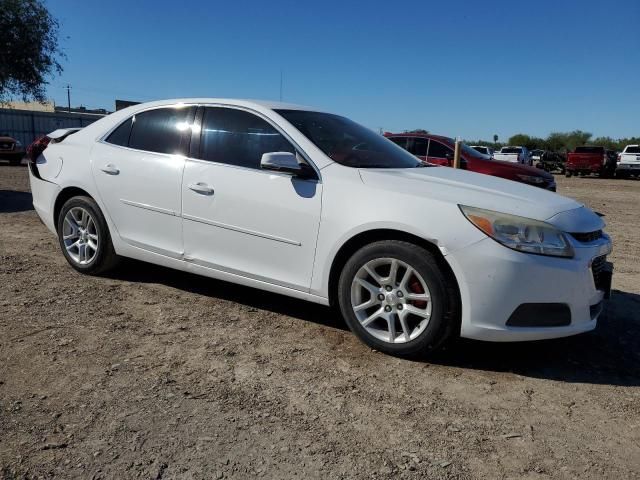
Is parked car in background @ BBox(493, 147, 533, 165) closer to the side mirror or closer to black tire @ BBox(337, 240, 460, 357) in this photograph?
the side mirror

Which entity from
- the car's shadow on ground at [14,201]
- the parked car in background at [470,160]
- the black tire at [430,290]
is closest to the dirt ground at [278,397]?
the black tire at [430,290]

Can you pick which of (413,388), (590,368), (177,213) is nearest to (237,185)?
(177,213)

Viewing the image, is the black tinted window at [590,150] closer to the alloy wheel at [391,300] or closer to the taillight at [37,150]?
the taillight at [37,150]

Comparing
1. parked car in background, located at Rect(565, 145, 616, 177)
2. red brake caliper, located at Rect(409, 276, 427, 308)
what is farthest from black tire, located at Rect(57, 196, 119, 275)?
parked car in background, located at Rect(565, 145, 616, 177)

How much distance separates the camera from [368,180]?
11.8 feet

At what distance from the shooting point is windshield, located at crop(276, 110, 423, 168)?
156 inches

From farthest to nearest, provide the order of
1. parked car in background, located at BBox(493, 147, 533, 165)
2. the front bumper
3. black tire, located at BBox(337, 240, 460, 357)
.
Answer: parked car in background, located at BBox(493, 147, 533, 165) → black tire, located at BBox(337, 240, 460, 357) → the front bumper

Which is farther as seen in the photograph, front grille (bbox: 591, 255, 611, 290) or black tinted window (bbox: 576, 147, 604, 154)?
black tinted window (bbox: 576, 147, 604, 154)

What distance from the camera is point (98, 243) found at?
15.7 feet

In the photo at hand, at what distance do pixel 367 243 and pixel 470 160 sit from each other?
339 inches

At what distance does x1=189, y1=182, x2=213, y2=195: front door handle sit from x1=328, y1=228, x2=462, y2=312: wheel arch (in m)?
1.11

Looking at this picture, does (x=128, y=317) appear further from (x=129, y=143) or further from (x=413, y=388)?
(x=413, y=388)

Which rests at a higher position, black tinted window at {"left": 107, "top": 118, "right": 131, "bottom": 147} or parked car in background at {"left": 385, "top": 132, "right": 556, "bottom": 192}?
black tinted window at {"left": 107, "top": 118, "right": 131, "bottom": 147}

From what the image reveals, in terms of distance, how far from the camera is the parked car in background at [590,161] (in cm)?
2870
